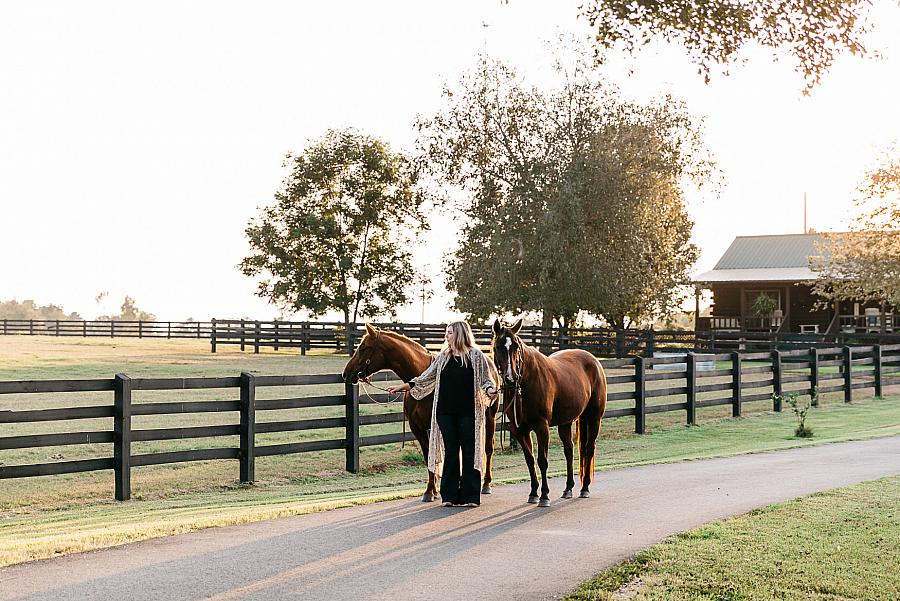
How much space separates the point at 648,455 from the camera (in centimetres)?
1552

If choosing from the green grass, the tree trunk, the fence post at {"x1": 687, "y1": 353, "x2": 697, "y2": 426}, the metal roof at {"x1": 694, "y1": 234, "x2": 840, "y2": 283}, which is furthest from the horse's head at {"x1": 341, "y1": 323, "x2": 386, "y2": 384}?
the metal roof at {"x1": 694, "y1": 234, "x2": 840, "y2": 283}

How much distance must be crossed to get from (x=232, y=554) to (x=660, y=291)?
4114 centimetres

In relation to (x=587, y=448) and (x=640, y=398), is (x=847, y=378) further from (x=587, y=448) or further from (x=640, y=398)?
(x=587, y=448)

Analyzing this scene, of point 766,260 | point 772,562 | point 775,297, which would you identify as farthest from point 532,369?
point 766,260

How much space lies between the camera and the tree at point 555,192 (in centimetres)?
4056

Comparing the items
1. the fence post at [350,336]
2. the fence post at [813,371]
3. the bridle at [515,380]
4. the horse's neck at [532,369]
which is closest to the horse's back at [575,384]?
the horse's neck at [532,369]

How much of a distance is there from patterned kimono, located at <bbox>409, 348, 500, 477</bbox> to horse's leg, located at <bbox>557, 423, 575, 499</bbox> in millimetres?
1036

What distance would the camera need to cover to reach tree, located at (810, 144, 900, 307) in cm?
3991

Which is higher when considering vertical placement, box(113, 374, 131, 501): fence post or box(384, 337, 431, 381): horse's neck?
box(384, 337, 431, 381): horse's neck

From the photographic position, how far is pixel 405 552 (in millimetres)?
7238

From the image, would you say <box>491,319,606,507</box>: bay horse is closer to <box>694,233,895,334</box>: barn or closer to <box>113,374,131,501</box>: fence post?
<box>113,374,131,501</box>: fence post

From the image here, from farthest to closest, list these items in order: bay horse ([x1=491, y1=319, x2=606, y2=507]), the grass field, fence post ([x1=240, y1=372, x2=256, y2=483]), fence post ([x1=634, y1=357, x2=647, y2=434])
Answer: fence post ([x1=634, y1=357, x2=647, y2=434]), fence post ([x1=240, y1=372, x2=256, y2=483]), bay horse ([x1=491, y1=319, x2=606, y2=507]), the grass field

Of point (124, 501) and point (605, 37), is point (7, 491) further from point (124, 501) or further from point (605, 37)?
point (605, 37)

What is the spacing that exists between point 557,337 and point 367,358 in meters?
26.9
